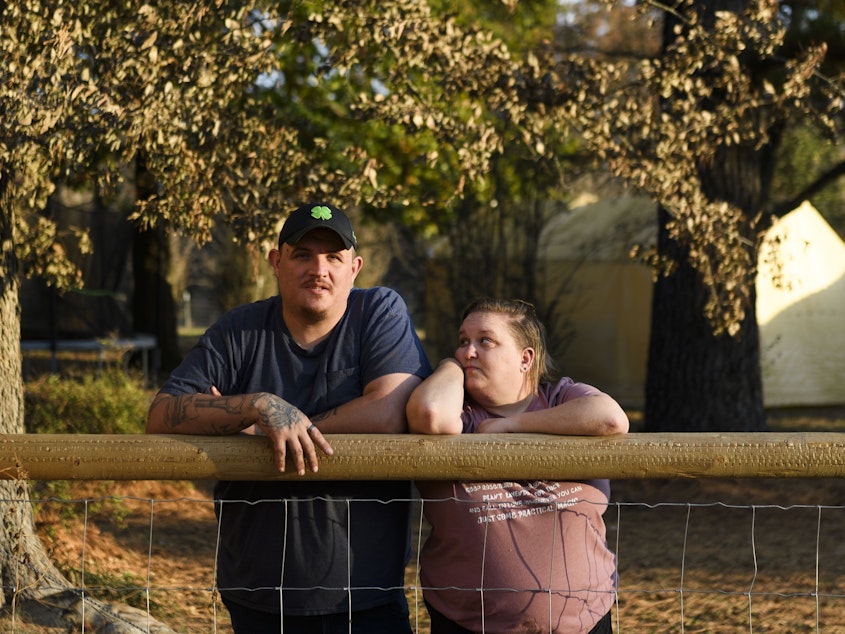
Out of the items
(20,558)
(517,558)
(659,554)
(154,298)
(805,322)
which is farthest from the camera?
(154,298)

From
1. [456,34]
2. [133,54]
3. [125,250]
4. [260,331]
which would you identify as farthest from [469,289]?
[260,331]

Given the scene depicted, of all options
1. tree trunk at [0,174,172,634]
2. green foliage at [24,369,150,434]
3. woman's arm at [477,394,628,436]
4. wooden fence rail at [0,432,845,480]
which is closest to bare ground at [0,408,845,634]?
tree trunk at [0,174,172,634]

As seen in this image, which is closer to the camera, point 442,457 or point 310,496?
point 442,457

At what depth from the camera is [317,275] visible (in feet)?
8.68

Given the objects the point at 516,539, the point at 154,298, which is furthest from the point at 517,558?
the point at 154,298

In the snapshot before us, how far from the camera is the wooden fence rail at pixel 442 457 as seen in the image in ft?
7.99

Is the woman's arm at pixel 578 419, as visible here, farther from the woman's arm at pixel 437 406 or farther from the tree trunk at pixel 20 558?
the tree trunk at pixel 20 558

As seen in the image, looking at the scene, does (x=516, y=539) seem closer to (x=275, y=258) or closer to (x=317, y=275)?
(x=317, y=275)

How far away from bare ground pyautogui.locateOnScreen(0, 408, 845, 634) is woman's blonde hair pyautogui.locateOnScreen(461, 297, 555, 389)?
1.59 meters

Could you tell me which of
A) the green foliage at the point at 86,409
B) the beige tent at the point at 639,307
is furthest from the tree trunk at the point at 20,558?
the beige tent at the point at 639,307

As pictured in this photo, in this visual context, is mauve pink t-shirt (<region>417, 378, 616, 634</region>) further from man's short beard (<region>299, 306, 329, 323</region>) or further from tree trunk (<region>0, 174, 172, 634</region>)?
tree trunk (<region>0, 174, 172, 634</region>)

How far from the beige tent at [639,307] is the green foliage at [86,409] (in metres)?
6.93

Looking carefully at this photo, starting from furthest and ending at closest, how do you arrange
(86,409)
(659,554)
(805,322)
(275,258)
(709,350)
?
(805,322) → (709,350) → (86,409) → (659,554) → (275,258)

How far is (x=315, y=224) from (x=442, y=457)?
0.65 meters
